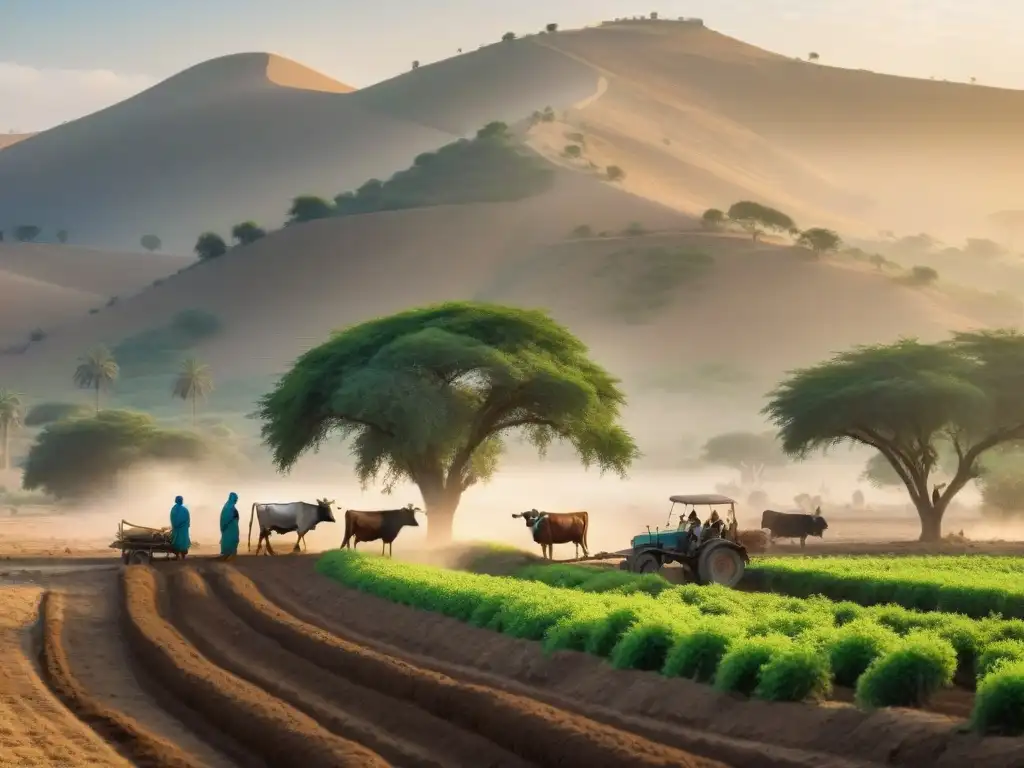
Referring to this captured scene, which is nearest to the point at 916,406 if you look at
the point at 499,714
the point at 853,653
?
the point at 853,653

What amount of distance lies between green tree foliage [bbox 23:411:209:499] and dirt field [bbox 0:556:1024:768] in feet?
210

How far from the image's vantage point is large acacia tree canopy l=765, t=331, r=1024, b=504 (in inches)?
2323

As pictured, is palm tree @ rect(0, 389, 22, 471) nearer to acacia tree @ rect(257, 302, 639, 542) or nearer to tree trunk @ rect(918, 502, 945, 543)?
acacia tree @ rect(257, 302, 639, 542)

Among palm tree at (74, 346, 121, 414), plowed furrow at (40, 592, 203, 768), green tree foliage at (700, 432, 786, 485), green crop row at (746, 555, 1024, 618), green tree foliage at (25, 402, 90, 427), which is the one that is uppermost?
palm tree at (74, 346, 121, 414)

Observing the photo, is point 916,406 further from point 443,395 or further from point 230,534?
point 230,534

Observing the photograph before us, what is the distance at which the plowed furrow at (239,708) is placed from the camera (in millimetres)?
17125

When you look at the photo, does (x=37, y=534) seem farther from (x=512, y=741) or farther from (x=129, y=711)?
(x=512, y=741)

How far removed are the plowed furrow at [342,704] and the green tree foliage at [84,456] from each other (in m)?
65.4

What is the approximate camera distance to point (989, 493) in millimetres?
86500

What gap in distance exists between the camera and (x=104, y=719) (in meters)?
20.5

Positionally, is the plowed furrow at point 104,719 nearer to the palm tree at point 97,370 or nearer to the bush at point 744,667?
the bush at point 744,667

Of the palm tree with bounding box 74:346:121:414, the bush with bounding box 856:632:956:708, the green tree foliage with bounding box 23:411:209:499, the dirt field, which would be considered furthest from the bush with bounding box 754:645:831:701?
the palm tree with bounding box 74:346:121:414

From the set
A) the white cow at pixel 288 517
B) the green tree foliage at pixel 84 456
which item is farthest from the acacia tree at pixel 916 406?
the green tree foliage at pixel 84 456

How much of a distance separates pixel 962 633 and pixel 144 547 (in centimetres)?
2708
